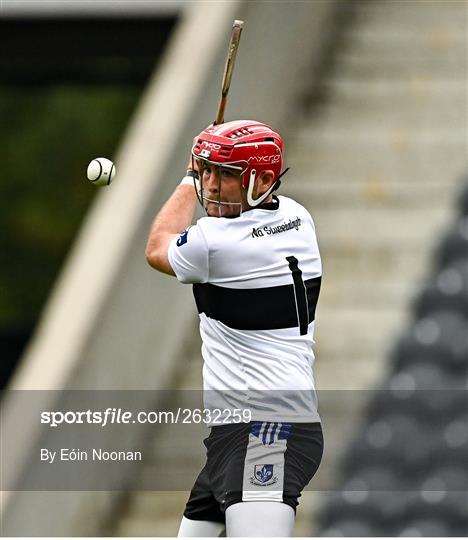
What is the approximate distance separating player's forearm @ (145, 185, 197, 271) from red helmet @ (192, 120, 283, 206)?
0.20 metres

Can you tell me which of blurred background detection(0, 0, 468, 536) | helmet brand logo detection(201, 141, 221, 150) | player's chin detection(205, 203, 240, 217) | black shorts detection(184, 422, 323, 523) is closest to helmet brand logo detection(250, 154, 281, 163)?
helmet brand logo detection(201, 141, 221, 150)

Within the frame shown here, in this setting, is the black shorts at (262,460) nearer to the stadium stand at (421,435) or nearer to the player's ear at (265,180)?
the player's ear at (265,180)

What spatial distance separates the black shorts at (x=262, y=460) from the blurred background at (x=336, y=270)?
4548mm

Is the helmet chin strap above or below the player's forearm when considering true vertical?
above

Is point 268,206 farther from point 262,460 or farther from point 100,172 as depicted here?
point 262,460

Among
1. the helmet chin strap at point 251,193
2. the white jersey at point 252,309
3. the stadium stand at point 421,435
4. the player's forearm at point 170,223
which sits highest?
the helmet chin strap at point 251,193

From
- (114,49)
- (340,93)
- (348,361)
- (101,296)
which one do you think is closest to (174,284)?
(101,296)

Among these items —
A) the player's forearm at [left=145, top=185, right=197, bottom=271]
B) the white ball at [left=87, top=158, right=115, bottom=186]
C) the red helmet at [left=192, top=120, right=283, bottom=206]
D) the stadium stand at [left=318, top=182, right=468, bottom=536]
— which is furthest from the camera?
the stadium stand at [left=318, top=182, right=468, bottom=536]

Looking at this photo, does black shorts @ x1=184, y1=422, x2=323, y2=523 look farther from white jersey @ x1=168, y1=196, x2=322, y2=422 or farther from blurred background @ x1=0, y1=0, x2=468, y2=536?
blurred background @ x1=0, y1=0, x2=468, y2=536

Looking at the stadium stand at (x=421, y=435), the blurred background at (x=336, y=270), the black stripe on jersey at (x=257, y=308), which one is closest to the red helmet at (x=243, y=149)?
the black stripe on jersey at (x=257, y=308)

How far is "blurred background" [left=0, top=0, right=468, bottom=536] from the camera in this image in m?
9.25

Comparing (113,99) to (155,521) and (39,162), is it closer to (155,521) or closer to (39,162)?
(39,162)

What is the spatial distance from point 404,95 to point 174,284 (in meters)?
2.87

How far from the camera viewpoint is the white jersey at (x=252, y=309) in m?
4.26
